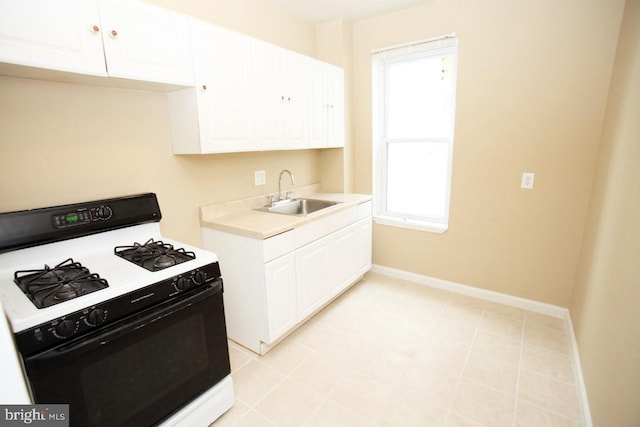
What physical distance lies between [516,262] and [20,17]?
3340 millimetres

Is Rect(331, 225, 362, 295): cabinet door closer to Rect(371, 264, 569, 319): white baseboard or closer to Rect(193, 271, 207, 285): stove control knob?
Rect(371, 264, 569, 319): white baseboard

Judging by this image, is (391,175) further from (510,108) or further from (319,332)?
(319,332)

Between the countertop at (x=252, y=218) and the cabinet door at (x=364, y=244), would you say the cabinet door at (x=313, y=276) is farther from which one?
the cabinet door at (x=364, y=244)

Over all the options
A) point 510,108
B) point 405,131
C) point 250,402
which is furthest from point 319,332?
point 510,108

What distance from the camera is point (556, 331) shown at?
237cm

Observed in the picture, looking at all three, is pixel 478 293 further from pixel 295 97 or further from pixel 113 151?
pixel 113 151

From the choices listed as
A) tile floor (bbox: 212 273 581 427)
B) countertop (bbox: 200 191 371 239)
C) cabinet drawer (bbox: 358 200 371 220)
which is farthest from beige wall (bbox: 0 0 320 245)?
tile floor (bbox: 212 273 581 427)

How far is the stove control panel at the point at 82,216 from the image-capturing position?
1.52 meters

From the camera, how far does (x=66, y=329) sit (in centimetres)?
109

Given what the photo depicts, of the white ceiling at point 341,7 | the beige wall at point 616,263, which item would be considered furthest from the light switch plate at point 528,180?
the white ceiling at point 341,7

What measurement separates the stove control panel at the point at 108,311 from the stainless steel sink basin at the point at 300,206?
1.27 meters

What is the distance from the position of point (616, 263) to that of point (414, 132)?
→ 1942 millimetres

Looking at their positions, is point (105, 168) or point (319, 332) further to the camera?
point (319, 332)

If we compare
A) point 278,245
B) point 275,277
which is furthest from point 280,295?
point 278,245
